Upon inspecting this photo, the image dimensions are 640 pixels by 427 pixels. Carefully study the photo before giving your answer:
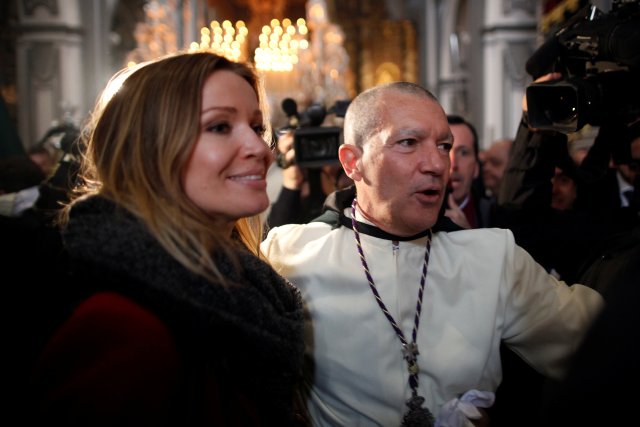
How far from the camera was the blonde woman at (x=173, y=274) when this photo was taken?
122 centimetres

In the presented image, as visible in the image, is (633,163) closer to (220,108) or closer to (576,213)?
(576,213)

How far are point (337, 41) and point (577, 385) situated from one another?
553 inches

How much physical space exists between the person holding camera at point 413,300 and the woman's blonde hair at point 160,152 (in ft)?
1.94

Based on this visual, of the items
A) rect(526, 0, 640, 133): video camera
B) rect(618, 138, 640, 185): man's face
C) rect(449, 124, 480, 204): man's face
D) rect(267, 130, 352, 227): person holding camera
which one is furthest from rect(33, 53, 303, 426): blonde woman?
rect(449, 124, 480, 204): man's face

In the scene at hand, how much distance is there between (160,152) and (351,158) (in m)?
0.85

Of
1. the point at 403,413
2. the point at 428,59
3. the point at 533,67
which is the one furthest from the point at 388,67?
the point at 403,413

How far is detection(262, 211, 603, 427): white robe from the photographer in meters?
1.90

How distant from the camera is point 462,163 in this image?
144 inches

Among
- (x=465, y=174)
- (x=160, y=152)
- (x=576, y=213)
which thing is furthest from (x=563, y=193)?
(x=160, y=152)

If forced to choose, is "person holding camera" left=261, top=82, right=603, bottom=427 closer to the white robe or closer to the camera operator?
the white robe

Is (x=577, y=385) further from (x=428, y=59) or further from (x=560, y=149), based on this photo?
(x=428, y=59)

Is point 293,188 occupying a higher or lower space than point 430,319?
higher

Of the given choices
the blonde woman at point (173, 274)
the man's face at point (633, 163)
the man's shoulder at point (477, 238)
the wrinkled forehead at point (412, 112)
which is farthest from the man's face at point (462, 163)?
the blonde woman at point (173, 274)

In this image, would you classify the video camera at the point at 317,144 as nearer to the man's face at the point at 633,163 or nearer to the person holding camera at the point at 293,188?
the person holding camera at the point at 293,188
